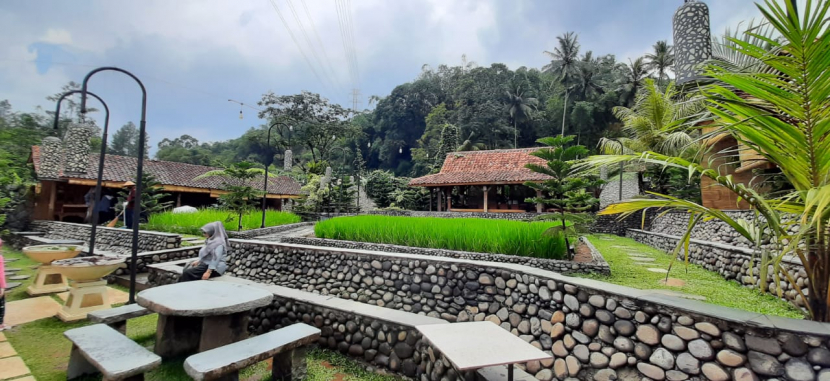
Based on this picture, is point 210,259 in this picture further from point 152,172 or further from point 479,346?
point 152,172

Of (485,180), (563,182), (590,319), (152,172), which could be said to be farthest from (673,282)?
(152,172)

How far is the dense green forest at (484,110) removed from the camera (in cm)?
2838

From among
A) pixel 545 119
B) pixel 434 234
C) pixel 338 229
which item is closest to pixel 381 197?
pixel 338 229

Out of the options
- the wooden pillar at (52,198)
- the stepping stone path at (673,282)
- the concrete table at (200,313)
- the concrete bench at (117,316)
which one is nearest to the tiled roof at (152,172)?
the wooden pillar at (52,198)

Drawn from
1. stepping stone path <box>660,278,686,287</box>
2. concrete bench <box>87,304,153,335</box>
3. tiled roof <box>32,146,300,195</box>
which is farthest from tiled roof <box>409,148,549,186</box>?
concrete bench <box>87,304,153,335</box>

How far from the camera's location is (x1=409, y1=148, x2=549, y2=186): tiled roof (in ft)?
48.4

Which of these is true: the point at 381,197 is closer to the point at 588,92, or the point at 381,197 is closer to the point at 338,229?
the point at 338,229

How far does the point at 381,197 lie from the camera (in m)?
22.4

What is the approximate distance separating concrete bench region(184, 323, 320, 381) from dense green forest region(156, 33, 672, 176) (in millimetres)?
21216

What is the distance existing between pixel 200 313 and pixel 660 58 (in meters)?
35.4

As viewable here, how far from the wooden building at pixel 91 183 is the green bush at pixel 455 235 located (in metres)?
6.80

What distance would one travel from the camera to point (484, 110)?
3194 cm

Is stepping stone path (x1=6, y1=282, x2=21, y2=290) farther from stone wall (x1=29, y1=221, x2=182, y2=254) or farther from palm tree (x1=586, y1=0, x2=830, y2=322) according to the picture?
palm tree (x1=586, y1=0, x2=830, y2=322)

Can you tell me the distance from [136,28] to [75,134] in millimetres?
3404
